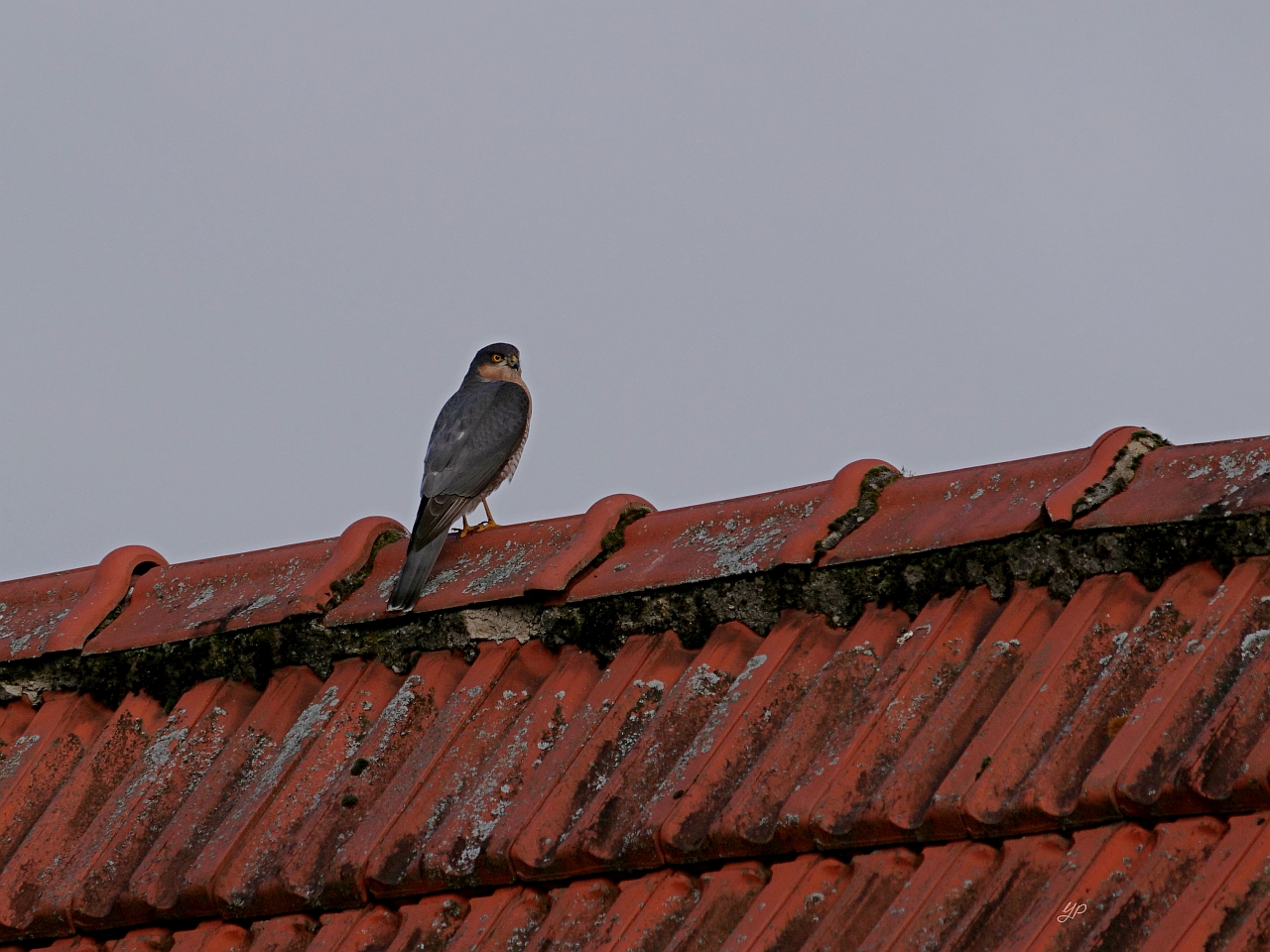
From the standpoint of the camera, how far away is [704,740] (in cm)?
265

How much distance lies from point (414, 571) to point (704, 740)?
100 cm

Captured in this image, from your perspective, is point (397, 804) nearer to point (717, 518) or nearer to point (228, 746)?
point (228, 746)

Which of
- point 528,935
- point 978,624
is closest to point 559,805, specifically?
point 528,935

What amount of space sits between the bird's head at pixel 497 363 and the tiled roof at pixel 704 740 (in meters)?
2.65

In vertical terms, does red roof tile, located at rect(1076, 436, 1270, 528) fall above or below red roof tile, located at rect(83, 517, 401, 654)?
above

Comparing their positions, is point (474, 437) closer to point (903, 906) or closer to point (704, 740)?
point (704, 740)

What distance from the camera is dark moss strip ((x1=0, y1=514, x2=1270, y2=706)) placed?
8.45ft

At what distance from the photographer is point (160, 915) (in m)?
2.87

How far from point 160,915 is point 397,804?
19.4 inches

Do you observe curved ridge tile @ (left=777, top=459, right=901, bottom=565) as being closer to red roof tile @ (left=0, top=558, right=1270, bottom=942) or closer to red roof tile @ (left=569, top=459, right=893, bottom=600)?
red roof tile @ (left=569, top=459, right=893, bottom=600)

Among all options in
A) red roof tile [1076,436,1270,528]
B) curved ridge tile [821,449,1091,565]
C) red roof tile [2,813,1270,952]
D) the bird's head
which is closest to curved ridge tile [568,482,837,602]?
curved ridge tile [821,449,1091,565]

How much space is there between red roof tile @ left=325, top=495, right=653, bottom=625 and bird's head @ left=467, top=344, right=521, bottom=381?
2.66 m

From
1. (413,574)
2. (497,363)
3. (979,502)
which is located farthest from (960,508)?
(497,363)

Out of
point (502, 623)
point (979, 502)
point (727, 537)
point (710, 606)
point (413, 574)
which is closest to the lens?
point (979, 502)
